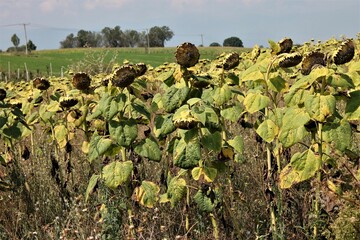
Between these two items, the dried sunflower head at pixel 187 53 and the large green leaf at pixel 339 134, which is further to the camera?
the dried sunflower head at pixel 187 53

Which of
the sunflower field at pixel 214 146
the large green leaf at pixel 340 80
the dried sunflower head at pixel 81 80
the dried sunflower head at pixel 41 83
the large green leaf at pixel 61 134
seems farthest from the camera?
the dried sunflower head at pixel 41 83

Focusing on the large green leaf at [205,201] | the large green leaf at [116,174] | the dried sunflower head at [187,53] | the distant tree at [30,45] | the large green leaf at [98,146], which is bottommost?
the large green leaf at [205,201]

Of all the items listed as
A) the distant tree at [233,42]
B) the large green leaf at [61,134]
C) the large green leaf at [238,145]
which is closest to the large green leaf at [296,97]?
the large green leaf at [238,145]

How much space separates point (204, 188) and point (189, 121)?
48 cm

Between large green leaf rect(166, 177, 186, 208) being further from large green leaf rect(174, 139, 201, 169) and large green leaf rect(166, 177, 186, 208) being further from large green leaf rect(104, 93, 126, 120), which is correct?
large green leaf rect(104, 93, 126, 120)

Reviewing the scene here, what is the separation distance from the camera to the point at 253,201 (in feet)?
10.2

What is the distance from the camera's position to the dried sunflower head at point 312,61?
2080mm

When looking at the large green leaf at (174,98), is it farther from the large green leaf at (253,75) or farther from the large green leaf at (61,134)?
the large green leaf at (61,134)

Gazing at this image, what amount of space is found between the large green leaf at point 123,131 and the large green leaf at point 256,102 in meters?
0.56

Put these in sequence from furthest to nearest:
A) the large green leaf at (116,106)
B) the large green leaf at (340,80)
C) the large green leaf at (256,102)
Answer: the large green leaf at (116,106) → the large green leaf at (256,102) → the large green leaf at (340,80)

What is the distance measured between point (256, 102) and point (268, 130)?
0.46 ft

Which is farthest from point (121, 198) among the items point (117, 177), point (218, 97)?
point (218, 97)

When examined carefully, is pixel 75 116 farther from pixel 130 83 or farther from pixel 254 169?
pixel 254 169

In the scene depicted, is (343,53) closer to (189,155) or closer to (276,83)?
(276,83)
